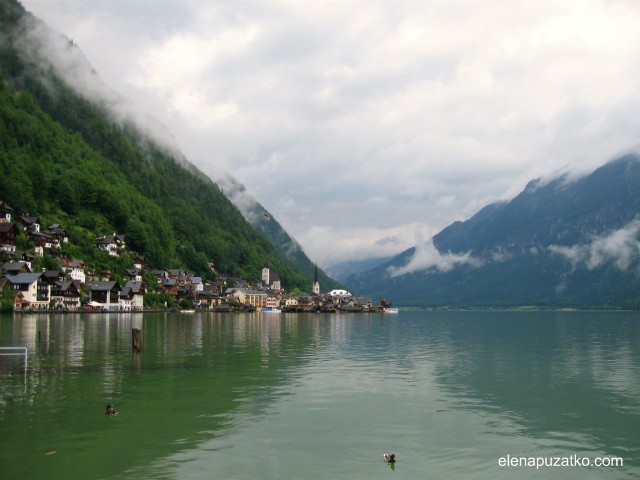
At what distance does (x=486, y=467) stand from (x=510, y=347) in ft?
187

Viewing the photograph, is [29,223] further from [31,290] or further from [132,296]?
[132,296]

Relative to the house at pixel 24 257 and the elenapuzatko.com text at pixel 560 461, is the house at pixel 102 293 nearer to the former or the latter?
the house at pixel 24 257

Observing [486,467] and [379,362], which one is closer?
[486,467]

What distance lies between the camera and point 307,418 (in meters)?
29.9

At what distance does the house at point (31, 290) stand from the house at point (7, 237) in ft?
52.9

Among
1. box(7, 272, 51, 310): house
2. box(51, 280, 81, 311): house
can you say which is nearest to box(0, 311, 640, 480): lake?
box(7, 272, 51, 310): house

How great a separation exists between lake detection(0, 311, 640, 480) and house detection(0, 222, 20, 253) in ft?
402

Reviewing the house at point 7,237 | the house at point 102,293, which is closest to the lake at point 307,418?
the house at point 7,237

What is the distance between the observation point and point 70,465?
2142cm

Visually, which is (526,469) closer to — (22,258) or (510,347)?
(510,347)

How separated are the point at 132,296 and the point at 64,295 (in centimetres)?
3076

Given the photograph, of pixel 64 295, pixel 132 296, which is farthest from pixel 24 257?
pixel 132 296

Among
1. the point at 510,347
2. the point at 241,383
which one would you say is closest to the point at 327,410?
the point at 241,383

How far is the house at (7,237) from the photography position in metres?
162
